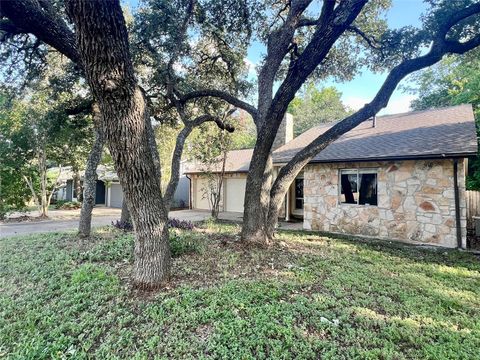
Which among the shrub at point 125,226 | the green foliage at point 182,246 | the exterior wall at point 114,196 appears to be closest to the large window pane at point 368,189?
the green foliage at point 182,246

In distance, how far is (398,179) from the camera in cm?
831

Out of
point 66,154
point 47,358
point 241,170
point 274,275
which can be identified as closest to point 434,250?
point 274,275

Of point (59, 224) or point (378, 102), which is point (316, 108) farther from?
point (59, 224)

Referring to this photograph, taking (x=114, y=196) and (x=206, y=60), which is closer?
(x=206, y=60)

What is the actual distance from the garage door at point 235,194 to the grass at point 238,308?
10.1 m

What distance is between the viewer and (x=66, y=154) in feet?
54.9

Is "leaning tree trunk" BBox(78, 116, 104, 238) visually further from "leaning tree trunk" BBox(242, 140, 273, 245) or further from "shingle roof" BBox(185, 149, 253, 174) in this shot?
"shingle roof" BBox(185, 149, 253, 174)

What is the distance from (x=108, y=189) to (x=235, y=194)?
12.1 metres

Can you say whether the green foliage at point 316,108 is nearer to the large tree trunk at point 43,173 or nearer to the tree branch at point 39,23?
the large tree trunk at point 43,173

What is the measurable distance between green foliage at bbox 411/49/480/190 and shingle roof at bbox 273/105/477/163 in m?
3.65

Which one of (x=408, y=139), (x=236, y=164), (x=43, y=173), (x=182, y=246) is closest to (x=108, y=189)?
(x=43, y=173)

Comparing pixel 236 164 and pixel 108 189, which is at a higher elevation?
pixel 236 164

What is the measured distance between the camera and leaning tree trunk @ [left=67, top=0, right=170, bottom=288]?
9.12 ft

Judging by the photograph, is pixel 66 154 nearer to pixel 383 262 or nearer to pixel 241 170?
pixel 241 170
